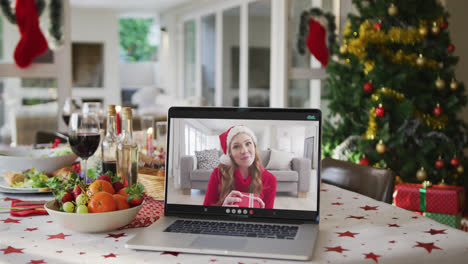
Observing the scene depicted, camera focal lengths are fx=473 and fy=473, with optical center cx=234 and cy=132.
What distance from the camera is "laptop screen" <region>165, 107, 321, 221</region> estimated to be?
108 centimetres

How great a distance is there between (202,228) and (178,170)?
167 millimetres

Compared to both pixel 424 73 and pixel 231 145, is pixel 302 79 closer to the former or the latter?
pixel 424 73

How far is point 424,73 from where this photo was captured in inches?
128

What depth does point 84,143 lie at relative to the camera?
131 centimetres

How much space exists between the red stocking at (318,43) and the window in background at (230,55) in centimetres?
230

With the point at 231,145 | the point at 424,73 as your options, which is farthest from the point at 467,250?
the point at 424,73

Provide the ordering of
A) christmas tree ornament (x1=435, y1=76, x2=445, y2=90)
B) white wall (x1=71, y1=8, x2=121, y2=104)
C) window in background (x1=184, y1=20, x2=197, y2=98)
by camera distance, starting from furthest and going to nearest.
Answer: white wall (x1=71, y1=8, x2=121, y2=104), window in background (x1=184, y1=20, x2=197, y2=98), christmas tree ornament (x1=435, y1=76, x2=445, y2=90)

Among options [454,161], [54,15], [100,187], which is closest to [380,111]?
[454,161]

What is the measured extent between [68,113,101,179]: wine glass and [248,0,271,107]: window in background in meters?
4.59

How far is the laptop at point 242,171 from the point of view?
107 centimetres

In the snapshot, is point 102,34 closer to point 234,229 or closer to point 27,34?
point 27,34

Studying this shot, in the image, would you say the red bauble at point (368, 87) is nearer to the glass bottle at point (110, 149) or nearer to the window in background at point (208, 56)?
the glass bottle at point (110, 149)

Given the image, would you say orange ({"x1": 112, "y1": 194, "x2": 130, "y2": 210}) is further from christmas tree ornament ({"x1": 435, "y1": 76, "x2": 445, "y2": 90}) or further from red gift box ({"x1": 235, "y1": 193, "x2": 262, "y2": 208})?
christmas tree ornament ({"x1": 435, "y1": 76, "x2": 445, "y2": 90})

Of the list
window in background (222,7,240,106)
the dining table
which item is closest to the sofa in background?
the dining table
